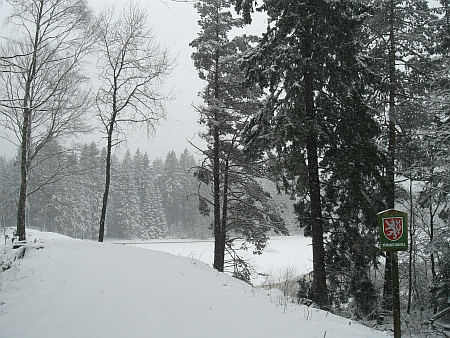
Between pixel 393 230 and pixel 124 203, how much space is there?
171 feet

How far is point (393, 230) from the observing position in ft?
16.5

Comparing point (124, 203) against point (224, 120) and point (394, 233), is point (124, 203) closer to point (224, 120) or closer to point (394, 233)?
point (224, 120)

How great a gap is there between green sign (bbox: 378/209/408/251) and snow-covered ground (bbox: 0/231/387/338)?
4.83ft

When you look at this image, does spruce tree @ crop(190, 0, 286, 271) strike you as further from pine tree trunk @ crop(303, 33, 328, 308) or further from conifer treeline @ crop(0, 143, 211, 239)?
conifer treeline @ crop(0, 143, 211, 239)

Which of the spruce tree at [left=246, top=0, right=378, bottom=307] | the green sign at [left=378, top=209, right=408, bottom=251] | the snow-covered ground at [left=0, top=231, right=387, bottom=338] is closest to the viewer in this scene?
the snow-covered ground at [left=0, top=231, right=387, bottom=338]

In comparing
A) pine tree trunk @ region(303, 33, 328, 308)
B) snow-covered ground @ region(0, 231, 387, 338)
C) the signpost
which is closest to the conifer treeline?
pine tree trunk @ region(303, 33, 328, 308)

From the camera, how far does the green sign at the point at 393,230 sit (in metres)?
4.95

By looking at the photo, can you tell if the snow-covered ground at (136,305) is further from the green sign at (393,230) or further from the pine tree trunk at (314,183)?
the pine tree trunk at (314,183)

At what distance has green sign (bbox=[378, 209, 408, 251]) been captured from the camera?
4945mm

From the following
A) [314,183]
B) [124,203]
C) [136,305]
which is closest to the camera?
[136,305]

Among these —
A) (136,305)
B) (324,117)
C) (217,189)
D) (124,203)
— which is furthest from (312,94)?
(124,203)

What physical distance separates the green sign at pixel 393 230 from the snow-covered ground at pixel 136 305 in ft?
4.83

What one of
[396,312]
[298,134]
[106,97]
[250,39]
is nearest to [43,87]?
[106,97]

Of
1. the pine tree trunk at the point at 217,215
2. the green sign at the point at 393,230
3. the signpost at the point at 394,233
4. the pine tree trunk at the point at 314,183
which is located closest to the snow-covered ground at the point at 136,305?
the signpost at the point at 394,233
